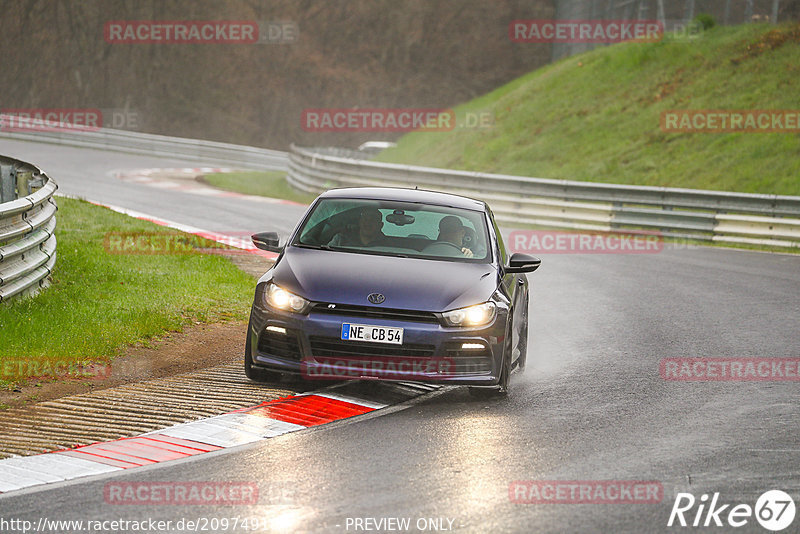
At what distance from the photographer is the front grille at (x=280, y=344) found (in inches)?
301

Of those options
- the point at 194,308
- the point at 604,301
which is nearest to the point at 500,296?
the point at 194,308

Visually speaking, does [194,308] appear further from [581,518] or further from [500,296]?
[581,518]

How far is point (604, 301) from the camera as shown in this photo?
43.7 feet

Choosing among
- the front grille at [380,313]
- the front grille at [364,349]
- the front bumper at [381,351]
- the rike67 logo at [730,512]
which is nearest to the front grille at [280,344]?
the front bumper at [381,351]

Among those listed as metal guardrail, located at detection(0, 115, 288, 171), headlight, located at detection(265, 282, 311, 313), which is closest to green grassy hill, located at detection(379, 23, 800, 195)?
metal guardrail, located at detection(0, 115, 288, 171)

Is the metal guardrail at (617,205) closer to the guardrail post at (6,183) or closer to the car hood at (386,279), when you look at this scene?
the guardrail post at (6,183)

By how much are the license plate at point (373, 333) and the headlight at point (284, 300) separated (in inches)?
15.0

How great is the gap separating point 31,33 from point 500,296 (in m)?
51.1

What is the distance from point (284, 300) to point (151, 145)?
30.3 meters

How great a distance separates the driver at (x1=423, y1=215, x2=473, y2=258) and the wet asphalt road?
121 centimetres

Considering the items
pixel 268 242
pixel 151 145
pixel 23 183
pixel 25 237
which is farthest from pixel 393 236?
pixel 151 145

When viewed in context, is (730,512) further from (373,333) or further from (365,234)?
(365,234)

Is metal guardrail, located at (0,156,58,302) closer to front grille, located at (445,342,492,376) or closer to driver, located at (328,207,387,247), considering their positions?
driver, located at (328,207,387,247)

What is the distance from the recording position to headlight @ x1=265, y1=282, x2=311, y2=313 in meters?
7.66
